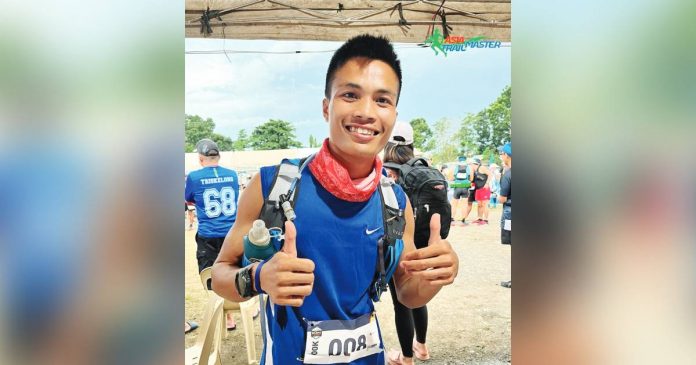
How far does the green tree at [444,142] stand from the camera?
289 cm

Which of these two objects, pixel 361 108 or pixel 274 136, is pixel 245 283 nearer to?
pixel 361 108

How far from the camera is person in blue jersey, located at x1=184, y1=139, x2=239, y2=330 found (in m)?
2.02

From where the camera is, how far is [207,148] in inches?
78.3

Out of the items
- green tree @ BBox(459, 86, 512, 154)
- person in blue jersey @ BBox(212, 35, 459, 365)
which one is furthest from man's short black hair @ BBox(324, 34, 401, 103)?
green tree @ BBox(459, 86, 512, 154)

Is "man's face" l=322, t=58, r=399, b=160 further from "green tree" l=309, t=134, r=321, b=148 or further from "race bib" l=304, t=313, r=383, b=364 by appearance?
"green tree" l=309, t=134, r=321, b=148

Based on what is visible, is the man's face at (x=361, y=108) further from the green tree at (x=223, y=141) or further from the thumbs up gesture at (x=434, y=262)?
the green tree at (x=223, y=141)

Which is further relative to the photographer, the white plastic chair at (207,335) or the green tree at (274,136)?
the green tree at (274,136)

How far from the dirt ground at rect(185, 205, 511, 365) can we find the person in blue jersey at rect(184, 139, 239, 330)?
0.67ft

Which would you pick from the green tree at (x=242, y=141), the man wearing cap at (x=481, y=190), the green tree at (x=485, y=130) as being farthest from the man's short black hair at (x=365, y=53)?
the man wearing cap at (x=481, y=190)
